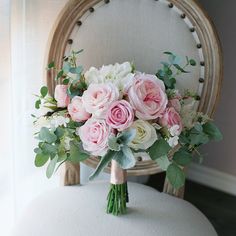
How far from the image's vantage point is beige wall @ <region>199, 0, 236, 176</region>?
150 cm

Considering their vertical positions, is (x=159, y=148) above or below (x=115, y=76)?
below

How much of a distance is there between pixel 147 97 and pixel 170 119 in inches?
2.3

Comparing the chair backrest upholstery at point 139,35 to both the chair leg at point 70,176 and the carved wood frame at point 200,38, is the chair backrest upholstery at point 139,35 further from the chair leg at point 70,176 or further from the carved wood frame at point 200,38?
the chair leg at point 70,176

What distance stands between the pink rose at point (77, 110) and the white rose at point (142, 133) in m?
0.10

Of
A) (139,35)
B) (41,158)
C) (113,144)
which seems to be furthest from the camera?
(139,35)

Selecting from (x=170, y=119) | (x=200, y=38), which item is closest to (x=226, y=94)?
(x=200, y=38)

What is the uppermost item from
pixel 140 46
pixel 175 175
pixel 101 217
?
pixel 140 46

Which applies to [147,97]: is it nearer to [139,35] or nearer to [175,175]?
[175,175]

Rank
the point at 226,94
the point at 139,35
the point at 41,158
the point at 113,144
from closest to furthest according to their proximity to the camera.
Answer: the point at 113,144 → the point at 41,158 → the point at 139,35 → the point at 226,94

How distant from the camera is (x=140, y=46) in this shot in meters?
0.96

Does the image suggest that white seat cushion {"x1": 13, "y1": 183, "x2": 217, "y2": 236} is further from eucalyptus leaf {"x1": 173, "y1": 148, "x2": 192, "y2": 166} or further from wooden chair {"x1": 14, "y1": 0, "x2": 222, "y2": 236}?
eucalyptus leaf {"x1": 173, "y1": 148, "x2": 192, "y2": 166}

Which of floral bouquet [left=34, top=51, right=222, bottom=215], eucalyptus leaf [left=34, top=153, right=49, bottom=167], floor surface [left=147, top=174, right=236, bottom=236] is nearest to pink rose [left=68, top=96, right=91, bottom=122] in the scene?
floral bouquet [left=34, top=51, right=222, bottom=215]

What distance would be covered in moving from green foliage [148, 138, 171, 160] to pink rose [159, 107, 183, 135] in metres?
0.03

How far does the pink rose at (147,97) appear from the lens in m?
0.72
